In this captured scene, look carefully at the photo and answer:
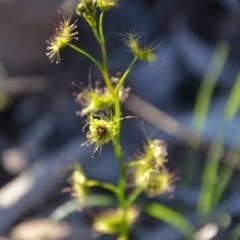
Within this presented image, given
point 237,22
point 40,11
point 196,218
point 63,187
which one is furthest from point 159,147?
point 40,11

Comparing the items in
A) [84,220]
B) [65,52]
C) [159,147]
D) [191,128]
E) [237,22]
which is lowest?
[159,147]

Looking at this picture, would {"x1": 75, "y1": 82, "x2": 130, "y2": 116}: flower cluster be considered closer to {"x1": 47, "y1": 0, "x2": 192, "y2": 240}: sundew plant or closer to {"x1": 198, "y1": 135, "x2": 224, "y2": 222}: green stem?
{"x1": 47, "y1": 0, "x2": 192, "y2": 240}: sundew plant

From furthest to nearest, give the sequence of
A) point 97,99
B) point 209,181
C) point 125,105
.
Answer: point 125,105 → point 209,181 → point 97,99

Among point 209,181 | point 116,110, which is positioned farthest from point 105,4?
point 209,181

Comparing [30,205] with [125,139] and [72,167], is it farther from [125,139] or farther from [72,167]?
[125,139]

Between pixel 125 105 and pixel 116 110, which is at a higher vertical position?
pixel 125 105

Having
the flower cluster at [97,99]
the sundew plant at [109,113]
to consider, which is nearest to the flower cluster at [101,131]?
the sundew plant at [109,113]

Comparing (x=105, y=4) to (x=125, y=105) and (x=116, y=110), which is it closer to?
(x=116, y=110)

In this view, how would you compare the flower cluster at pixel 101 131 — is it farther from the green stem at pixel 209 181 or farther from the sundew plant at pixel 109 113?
the green stem at pixel 209 181
